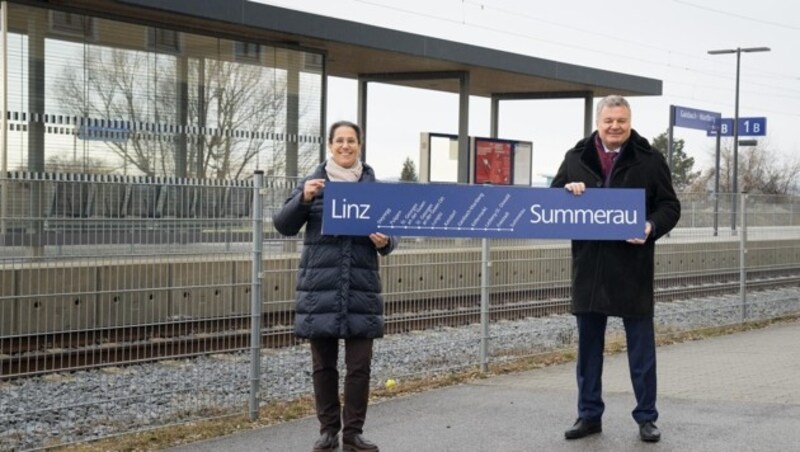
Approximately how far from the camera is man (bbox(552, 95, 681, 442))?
624 cm

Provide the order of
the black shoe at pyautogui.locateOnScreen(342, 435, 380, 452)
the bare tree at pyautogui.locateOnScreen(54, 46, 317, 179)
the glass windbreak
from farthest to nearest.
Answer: the bare tree at pyautogui.locateOnScreen(54, 46, 317, 179) → the glass windbreak → the black shoe at pyautogui.locateOnScreen(342, 435, 380, 452)

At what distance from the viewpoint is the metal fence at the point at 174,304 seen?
6160 mm

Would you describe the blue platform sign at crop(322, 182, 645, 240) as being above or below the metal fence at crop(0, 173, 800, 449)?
above

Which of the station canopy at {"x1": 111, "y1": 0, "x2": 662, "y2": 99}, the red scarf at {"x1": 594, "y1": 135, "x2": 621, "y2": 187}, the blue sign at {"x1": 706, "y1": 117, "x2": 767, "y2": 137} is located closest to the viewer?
the red scarf at {"x1": 594, "y1": 135, "x2": 621, "y2": 187}

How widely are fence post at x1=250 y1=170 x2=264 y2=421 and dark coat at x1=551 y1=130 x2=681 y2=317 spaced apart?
2.15 m

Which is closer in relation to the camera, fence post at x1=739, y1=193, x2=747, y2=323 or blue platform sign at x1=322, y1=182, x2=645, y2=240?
blue platform sign at x1=322, y1=182, x2=645, y2=240

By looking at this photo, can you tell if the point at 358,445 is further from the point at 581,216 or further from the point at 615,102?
the point at 615,102

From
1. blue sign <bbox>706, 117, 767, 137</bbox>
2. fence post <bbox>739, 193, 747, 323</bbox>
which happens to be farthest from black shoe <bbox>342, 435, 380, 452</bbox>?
blue sign <bbox>706, 117, 767, 137</bbox>

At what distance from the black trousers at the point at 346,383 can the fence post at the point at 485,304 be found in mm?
3110

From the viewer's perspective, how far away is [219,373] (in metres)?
7.60

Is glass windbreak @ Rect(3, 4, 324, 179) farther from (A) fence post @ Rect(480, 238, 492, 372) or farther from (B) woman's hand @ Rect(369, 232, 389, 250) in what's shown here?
(B) woman's hand @ Rect(369, 232, 389, 250)

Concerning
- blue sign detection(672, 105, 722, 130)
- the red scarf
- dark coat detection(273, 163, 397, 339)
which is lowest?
dark coat detection(273, 163, 397, 339)

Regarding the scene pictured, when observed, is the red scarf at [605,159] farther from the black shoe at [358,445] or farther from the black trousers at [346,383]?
the black shoe at [358,445]

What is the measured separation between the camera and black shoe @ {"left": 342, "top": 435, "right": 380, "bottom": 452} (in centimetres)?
585
